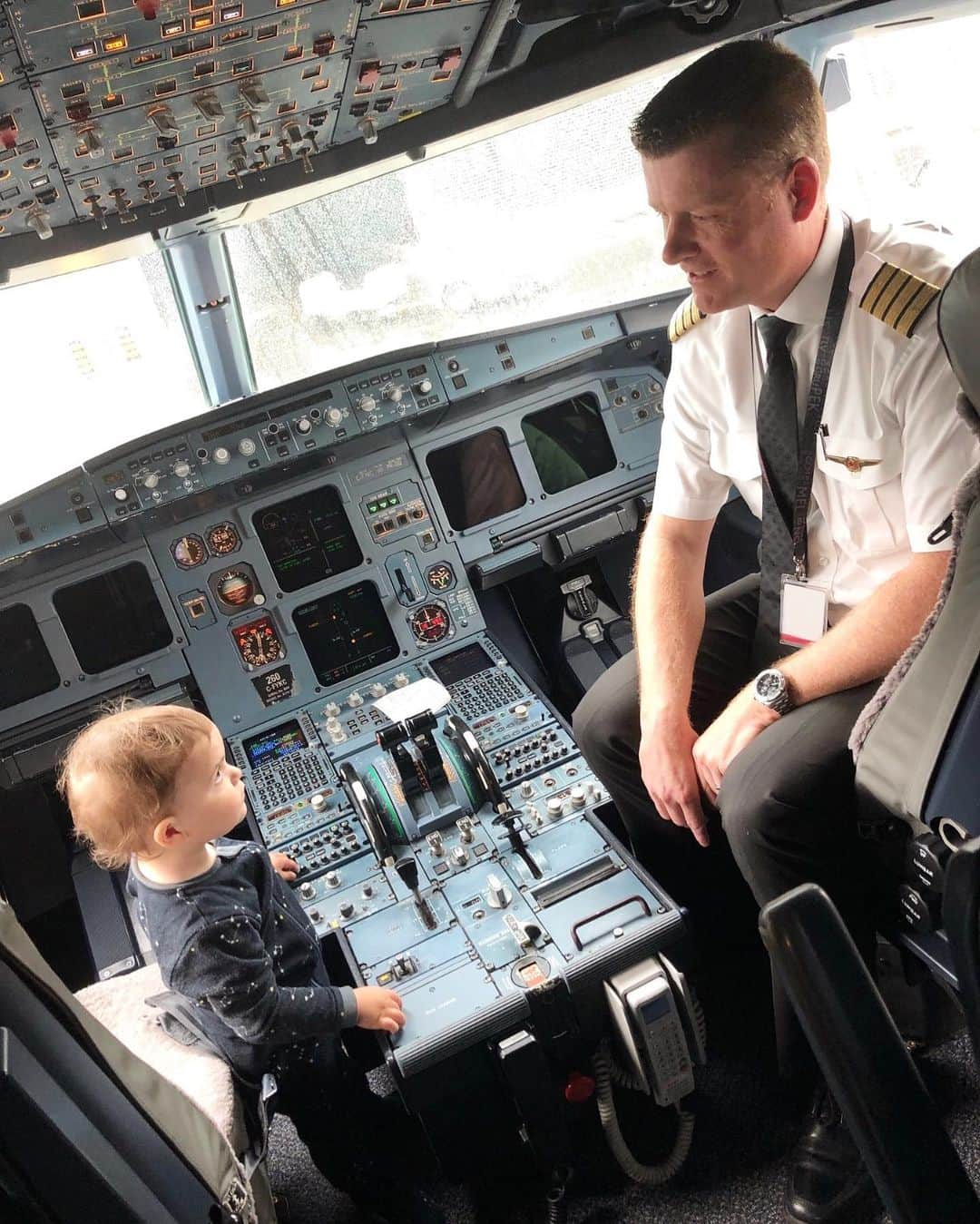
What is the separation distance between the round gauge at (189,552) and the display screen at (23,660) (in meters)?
0.45

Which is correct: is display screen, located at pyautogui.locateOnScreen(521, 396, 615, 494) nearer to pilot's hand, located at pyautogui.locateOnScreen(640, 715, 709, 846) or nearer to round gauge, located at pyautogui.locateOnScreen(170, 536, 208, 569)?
round gauge, located at pyautogui.locateOnScreen(170, 536, 208, 569)

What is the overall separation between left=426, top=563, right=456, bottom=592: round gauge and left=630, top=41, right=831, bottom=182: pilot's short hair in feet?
5.98

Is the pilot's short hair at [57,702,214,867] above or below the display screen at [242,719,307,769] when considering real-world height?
above

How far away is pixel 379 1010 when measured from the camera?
1833 mm

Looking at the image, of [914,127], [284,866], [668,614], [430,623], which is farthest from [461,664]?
[914,127]

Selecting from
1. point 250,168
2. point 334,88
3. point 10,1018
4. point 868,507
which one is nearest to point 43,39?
point 334,88

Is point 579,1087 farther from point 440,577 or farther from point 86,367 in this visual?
point 86,367

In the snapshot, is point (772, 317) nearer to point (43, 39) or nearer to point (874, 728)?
point (874, 728)

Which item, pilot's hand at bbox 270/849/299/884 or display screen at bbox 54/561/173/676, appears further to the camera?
display screen at bbox 54/561/173/676

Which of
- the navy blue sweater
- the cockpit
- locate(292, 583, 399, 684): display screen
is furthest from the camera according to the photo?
locate(292, 583, 399, 684): display screen

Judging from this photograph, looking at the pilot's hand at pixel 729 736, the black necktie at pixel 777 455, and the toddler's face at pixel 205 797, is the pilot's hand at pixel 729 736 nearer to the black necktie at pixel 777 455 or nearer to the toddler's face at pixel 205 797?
the black necktie at pixel 777 455

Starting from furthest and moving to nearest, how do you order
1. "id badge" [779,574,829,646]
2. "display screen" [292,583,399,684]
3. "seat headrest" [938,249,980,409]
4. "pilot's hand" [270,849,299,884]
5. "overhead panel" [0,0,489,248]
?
"display screen" [292,583,399,684] < "pilot's hand" [270,849,299,884] < "id badge" [779,574,829,646] < "overhead panel" [0,0,489,248] < "seat headrest" [938,249,980,409]

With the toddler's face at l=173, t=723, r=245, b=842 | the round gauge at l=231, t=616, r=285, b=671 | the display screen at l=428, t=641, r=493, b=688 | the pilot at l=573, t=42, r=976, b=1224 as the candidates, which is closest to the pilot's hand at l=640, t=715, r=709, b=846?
the pilot at l=573, t=42, r=976, b=1224

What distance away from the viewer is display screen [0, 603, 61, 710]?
3.04 m
